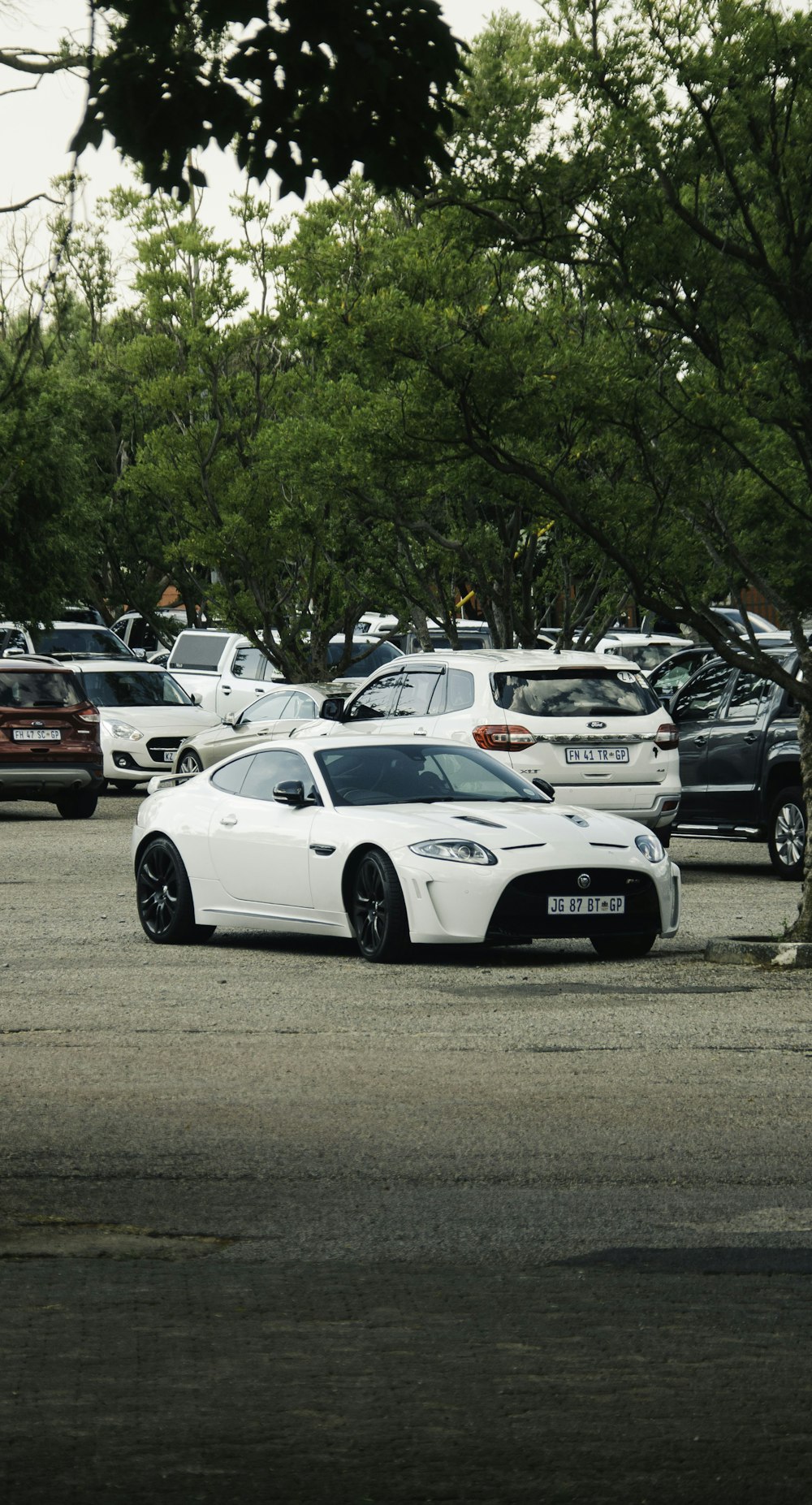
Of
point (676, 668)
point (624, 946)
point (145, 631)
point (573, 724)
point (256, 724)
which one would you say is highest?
point (145, 631)

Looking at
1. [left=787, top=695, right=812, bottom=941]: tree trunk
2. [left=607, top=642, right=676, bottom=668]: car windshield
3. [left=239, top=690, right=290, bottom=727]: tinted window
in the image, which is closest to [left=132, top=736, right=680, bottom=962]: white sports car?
[left=787, top=695, right=812, bottom=941]: tree trunk

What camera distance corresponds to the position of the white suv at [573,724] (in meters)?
18.5

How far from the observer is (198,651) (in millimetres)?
38062

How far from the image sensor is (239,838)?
13.6m

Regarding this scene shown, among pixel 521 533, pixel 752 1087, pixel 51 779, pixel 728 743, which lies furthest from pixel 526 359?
pixel 521 533

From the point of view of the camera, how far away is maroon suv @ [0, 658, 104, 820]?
25.0 metres

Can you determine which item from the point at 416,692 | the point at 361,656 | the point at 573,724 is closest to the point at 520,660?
the point at 573,724

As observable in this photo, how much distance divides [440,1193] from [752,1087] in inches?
85.1

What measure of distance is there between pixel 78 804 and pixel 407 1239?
2006 cm

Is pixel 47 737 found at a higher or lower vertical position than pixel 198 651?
lower

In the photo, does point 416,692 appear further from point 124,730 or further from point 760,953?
point 124,730

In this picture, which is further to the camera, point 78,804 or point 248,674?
point 248,674

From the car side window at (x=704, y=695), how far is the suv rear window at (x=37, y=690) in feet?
29.1

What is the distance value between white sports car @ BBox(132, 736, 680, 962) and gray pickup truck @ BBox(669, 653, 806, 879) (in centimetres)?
429
